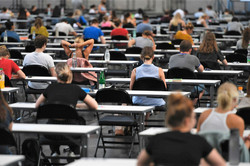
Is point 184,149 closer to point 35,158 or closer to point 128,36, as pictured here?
point 35,158

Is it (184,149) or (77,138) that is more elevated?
(184,149)

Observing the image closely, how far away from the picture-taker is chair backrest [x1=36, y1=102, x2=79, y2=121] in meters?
5.80

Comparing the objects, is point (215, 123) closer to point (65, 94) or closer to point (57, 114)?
point (57, 114)

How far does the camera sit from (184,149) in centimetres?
368

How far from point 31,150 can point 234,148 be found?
2.27 metres

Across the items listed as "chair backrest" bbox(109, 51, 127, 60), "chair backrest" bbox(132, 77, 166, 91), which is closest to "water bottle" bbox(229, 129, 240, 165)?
"chair backrest" bbox(132, 77, 166, 91)

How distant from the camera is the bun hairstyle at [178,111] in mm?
3684

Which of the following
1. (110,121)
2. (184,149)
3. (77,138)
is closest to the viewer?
(184,149)

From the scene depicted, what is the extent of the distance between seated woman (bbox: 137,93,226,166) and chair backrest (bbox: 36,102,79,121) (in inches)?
85.3

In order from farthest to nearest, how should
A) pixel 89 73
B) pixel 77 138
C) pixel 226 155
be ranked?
pixel 89 73 → pixel 77 138 → pixel 226 155

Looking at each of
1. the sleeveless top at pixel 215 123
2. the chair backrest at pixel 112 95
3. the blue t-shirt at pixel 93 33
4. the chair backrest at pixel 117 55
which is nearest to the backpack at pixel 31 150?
the chair backrest at pixel 112 95

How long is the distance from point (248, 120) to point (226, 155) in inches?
50.1

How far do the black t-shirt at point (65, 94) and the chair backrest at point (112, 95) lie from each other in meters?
0.87

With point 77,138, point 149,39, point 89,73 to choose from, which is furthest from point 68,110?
point 149,39
